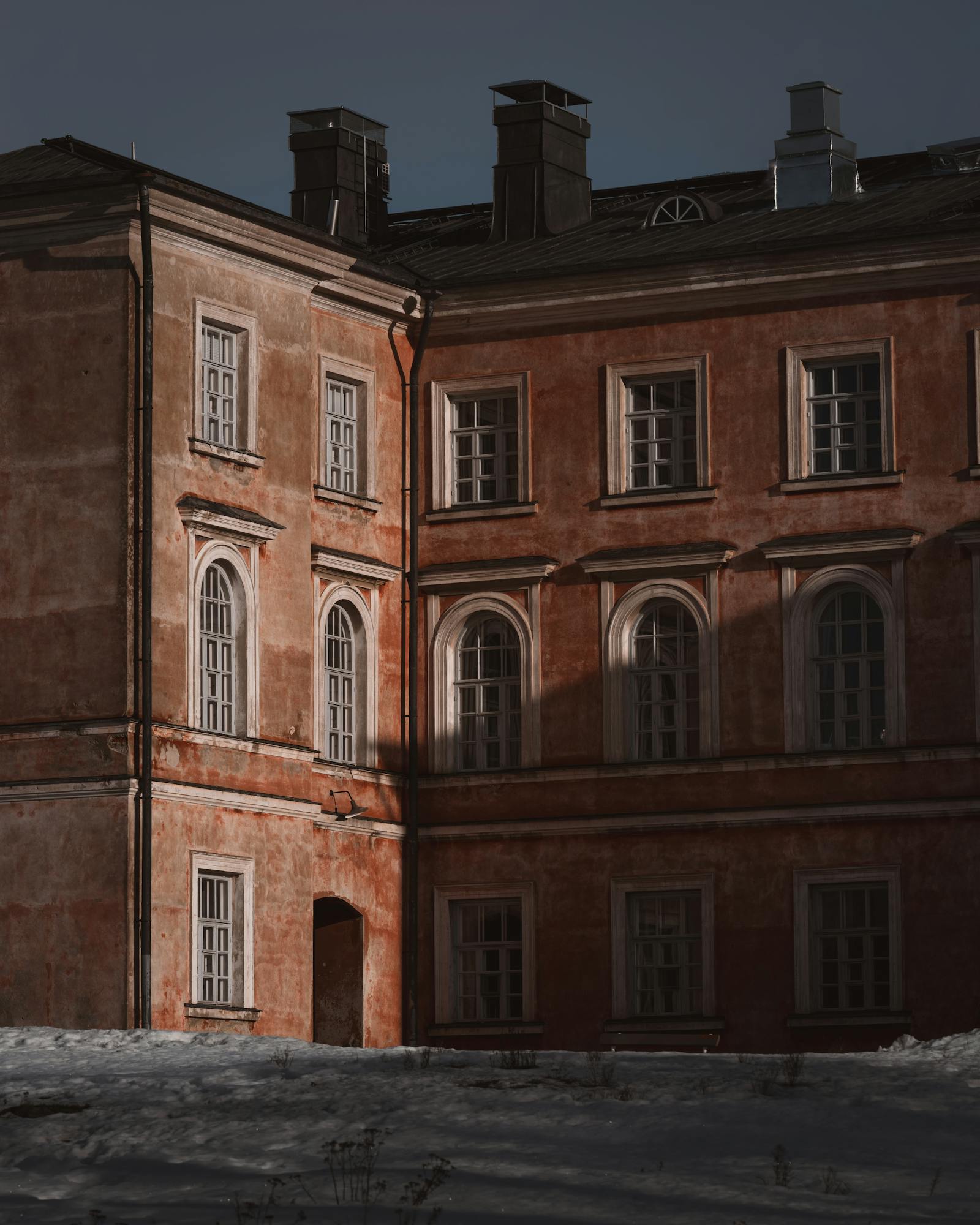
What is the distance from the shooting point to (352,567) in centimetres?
3772

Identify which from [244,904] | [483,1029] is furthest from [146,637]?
[483,1029]

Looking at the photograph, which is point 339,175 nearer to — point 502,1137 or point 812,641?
point 812,641

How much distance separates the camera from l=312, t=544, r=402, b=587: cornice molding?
37.1 m

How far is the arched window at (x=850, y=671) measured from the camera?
36.7 m

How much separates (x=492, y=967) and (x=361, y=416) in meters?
7.82

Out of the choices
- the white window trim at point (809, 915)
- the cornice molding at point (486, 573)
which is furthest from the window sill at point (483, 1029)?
the cornice molding at point (486, 573)

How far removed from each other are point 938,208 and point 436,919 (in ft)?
39.4

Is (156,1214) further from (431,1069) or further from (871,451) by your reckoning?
(871,451)

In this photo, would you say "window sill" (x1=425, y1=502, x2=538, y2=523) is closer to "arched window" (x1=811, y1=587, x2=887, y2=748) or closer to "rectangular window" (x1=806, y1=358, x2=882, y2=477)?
"rectangular window" (x1=806, y1=358, x2=882, y2=477)

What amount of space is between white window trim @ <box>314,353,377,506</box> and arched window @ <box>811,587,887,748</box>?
6.47m

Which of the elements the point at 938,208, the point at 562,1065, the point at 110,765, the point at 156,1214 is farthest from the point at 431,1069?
the point at 938,208

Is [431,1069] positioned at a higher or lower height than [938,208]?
lower

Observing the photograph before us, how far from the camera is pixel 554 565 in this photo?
126ft

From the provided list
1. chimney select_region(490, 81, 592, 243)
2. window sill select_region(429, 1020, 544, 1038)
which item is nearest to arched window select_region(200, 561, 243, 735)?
window sill select_region(429, 1020, 544, 1038)
